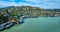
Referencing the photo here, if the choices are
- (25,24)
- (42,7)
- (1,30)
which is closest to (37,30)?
(25,24)

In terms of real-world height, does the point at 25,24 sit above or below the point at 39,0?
below

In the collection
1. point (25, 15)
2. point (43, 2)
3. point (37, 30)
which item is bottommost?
point (37, 30)

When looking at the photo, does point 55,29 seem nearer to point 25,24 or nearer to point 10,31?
point 25,24

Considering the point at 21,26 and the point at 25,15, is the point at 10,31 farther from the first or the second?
the point at 25,15

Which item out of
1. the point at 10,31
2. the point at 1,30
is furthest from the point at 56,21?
the point at 1,30

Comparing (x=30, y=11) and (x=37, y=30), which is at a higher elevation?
(x=30, y=11)

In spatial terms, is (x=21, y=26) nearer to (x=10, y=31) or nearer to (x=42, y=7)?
(x=10, y=31)
